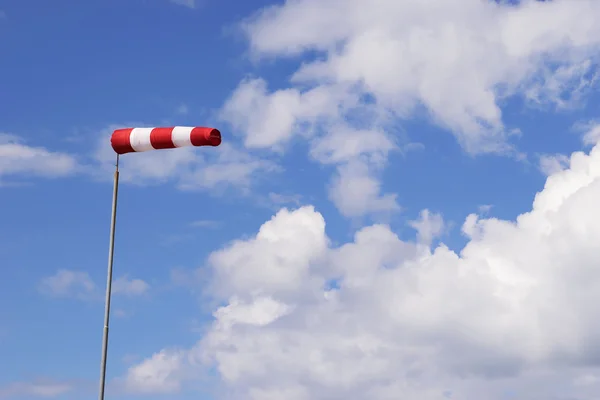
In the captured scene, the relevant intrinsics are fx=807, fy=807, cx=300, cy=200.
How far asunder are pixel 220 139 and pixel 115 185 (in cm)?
560

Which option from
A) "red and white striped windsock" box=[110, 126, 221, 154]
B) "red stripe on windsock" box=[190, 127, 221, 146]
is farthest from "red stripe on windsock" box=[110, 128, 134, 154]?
"red stripe on windsock" box=[190, 127, 221, 146]

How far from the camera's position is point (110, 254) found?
36781 millimetres

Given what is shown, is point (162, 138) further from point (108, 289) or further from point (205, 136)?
point (108, 289)

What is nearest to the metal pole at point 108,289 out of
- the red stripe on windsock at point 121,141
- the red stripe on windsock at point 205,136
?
the red stripe on windsock at point 121,141

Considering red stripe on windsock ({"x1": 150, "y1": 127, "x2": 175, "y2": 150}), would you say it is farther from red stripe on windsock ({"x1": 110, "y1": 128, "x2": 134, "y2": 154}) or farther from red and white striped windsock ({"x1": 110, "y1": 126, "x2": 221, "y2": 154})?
red stripe on windsock ({"x1": 110, "y1": 128, "x2": 134, "y2": 154})

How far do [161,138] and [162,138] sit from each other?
0.15 feet

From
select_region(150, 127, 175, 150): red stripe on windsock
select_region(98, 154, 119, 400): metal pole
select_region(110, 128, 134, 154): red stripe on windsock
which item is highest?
select_region(110, 128, 134, 154): red stripe on windsock

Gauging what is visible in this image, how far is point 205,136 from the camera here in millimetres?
36906

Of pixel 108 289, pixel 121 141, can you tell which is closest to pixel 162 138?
pixel 121 141

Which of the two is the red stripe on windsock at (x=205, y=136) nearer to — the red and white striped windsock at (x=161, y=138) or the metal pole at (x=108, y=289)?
the red and white striped windsock at (x=161, y=138)

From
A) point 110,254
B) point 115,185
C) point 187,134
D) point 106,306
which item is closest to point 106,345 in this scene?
point 106,306

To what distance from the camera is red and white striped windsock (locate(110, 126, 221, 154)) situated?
1458 inches

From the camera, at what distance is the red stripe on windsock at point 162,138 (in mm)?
37812

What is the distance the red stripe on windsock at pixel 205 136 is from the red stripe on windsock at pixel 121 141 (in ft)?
11.5
